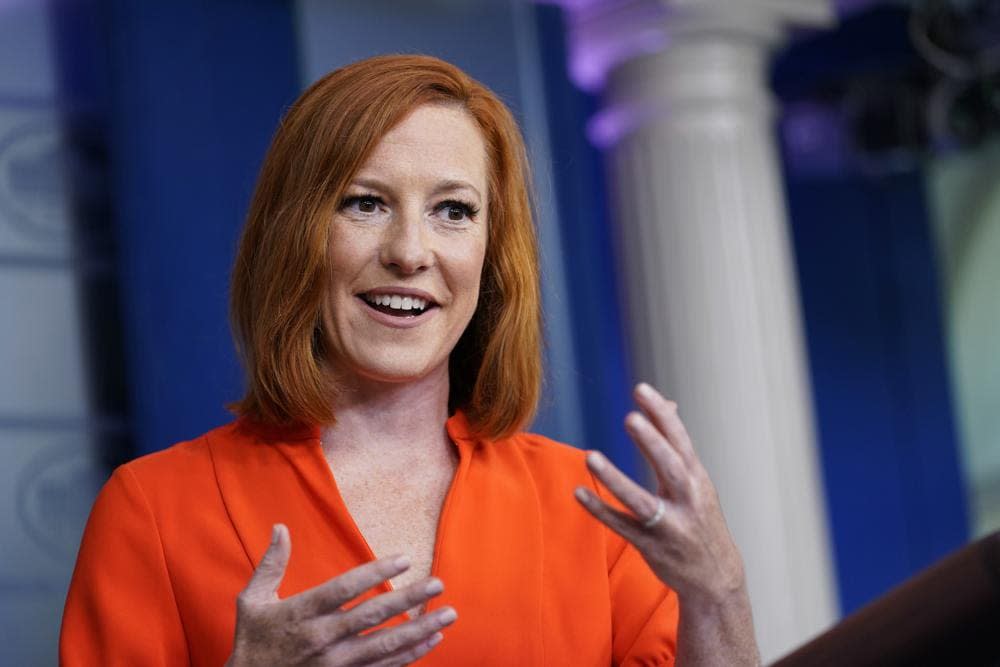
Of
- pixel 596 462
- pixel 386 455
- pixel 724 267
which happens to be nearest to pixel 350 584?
pixel 596 462

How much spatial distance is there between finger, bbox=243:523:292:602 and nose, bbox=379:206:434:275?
0.39 meters

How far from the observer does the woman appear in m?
1.58

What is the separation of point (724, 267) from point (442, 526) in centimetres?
252

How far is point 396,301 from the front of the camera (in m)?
1.66

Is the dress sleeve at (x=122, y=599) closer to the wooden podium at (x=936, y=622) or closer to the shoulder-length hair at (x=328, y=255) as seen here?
the shoulder-length hair at (x=328, y=255)

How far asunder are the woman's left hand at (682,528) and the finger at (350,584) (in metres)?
0.18

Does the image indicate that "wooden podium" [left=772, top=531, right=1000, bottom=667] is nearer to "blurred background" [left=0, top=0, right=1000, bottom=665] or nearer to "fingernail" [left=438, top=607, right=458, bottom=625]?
"fingernail" [left=438, top=607, right=458, bottom=625]

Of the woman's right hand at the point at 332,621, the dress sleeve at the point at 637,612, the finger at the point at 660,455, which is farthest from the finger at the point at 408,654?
the dress sleeve at the point at 637,612

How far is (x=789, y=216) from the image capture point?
17.3 ft

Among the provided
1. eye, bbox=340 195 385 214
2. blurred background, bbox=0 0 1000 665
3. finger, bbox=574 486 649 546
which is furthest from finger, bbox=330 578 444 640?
blurred background, bbox=0 0 1000 665

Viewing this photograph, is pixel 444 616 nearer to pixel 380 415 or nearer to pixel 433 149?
pixel 380 415

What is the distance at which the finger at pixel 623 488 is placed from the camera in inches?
50.7

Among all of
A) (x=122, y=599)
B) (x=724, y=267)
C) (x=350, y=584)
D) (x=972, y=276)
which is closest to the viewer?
(x=350, y=584)

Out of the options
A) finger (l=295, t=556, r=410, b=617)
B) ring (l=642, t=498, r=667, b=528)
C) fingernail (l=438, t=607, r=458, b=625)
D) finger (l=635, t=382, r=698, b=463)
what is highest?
finger (l=635, t=382, r=698, b=463)
